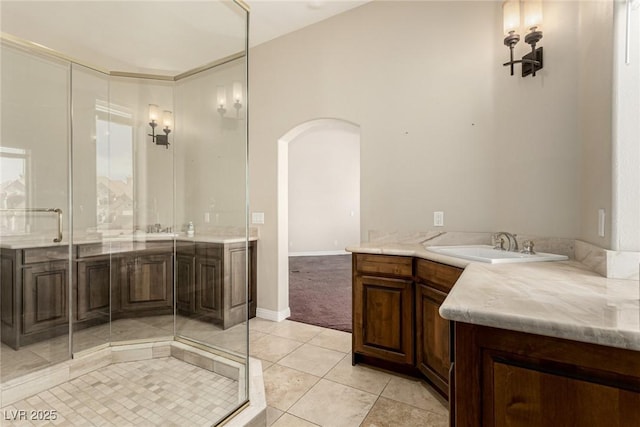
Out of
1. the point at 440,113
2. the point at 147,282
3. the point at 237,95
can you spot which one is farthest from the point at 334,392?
the point at 237,95

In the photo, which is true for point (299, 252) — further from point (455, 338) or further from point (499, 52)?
point (455, 338)

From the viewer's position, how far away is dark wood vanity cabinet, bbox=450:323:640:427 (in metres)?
0.71

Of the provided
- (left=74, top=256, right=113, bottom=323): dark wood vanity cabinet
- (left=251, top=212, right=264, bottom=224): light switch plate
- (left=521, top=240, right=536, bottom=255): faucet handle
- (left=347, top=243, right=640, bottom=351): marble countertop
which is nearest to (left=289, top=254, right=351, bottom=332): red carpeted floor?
(left=251, top=212, right=264, bottom=224): light switch plate

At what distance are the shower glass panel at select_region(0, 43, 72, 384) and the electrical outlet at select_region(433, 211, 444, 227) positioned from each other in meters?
3.15

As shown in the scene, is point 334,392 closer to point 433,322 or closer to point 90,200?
point 433,322

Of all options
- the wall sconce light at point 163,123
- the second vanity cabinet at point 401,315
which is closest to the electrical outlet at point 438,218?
the second vanity cabinet at point 401,315

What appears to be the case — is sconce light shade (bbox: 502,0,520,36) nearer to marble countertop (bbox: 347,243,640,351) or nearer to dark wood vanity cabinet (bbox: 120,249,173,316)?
marble countertop (bbox: 347,243,640,351)

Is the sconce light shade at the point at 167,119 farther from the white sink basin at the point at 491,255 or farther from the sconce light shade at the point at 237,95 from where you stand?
the white sink basin at the point at 491,255

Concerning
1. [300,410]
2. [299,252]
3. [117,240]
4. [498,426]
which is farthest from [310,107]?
[299,252]

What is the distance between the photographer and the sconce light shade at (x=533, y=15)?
1.96 metres

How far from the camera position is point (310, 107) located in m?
Answer: 3.16

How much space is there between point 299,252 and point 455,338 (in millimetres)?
6813

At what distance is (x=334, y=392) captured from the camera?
1.97 m

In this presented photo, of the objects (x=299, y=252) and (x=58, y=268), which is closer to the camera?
(x=58, y=268)
